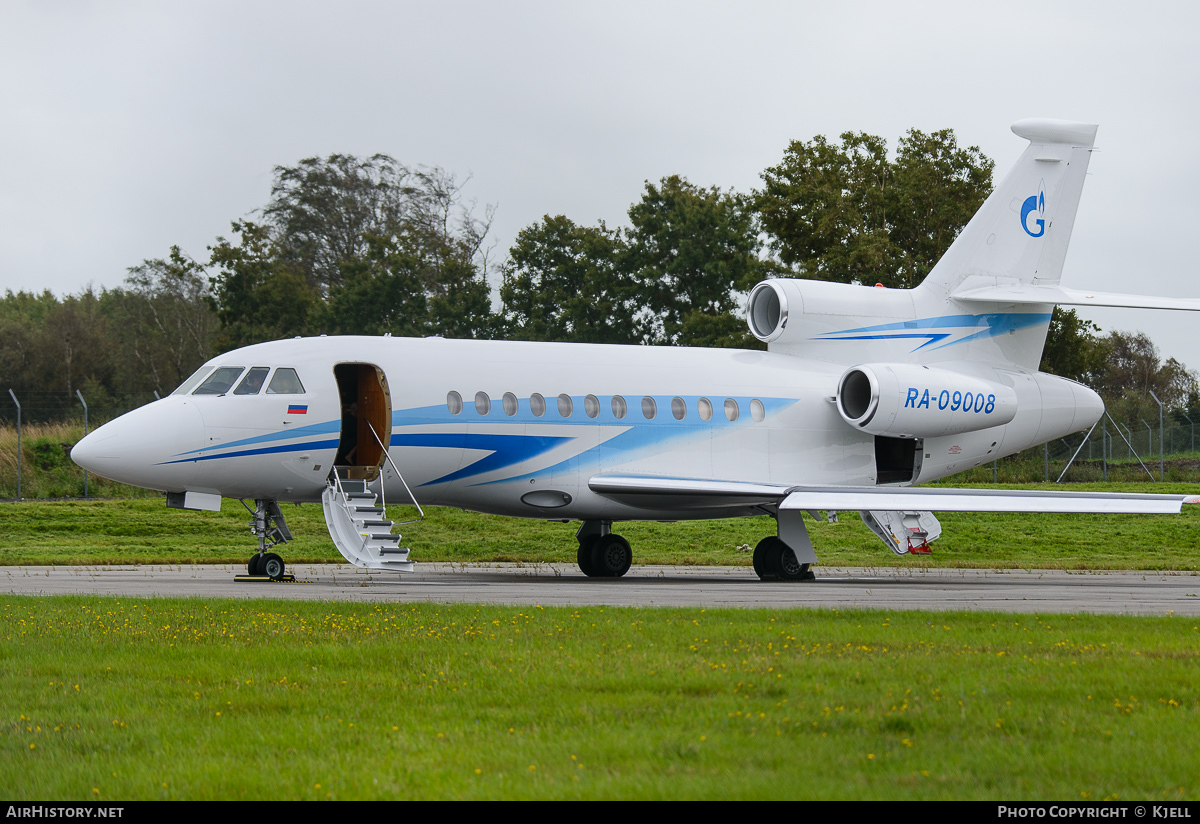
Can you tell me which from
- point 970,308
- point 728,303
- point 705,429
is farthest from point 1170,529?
point 728,303

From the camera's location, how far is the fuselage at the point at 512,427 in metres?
18.6

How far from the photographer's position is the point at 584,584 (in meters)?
19.5

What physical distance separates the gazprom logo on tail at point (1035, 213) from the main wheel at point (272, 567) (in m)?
15.4

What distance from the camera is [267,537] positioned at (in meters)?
19.6

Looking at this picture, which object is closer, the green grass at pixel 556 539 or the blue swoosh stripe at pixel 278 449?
the blue swoosh stripe at pixel 278 449

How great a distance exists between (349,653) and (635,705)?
3.02m

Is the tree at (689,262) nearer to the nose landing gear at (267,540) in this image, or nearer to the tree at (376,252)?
the tree at (376,252)

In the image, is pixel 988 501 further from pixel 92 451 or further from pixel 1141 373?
pixel 1141 373

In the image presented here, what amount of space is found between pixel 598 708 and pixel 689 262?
1964 inches

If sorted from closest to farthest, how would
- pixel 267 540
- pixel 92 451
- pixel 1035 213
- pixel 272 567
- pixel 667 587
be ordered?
pixel 92 451
pixel 667 587
pixel 272 567
pixel 267 540
pixel 1035 213

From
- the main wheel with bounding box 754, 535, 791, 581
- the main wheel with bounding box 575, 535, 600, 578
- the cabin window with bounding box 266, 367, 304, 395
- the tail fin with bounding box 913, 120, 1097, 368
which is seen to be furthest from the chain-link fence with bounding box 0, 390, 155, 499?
the tail fin with bounding box 913, 120, 1097, 368

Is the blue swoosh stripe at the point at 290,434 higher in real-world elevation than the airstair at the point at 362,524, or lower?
higher

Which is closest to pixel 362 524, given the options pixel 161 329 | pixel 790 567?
pixel 790 567

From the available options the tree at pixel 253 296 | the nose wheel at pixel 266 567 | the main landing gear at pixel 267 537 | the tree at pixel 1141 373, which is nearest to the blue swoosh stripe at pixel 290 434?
the main landing gear at pixel 267 537
